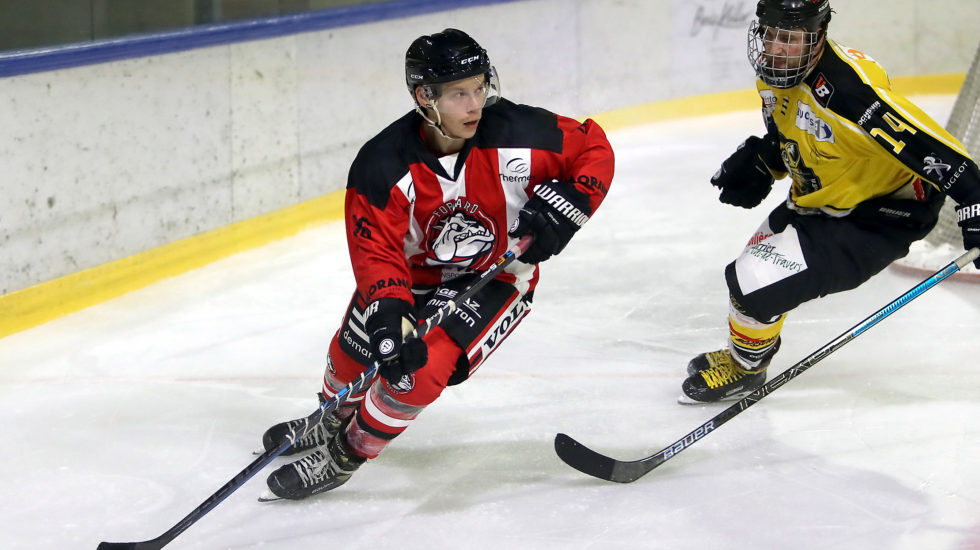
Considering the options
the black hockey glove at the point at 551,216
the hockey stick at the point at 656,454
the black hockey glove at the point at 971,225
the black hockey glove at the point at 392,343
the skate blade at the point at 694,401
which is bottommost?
the skate blade at the point at 694,401

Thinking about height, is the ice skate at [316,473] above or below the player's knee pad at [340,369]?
below

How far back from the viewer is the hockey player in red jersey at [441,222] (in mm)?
2293

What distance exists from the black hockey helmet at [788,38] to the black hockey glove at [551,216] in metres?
0.56

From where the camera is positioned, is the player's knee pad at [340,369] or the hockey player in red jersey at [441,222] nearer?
the hockey player in red jersey at [441,222]

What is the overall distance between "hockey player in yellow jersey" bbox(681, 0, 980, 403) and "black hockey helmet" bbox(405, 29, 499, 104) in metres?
0.72

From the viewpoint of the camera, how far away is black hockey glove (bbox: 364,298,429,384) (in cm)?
218

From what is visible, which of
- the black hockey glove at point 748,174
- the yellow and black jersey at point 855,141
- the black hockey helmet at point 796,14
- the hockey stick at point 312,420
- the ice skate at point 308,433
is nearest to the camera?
the hockey stick at point 312,420

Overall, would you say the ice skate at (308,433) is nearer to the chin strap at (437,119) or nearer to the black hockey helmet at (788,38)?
the chin strap at (437,119)

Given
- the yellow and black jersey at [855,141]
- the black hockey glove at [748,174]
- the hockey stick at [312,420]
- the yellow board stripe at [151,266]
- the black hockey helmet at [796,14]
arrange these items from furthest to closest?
1. the yellow board stripe at [151,266]
2. the black hockey glove at [748,174]
3. the black hockey helmet at [796,14]
4. the yellow and black jersey at [855,141]
5. the hockey stick at [312,420]

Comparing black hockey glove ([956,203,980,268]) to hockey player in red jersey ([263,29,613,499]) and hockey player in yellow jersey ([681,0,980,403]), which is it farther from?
hockey player in red jersey ([263,29,613,499])

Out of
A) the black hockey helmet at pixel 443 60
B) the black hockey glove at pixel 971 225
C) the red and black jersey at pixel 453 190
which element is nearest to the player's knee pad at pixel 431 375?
the red and black jersey at pixel 453 190

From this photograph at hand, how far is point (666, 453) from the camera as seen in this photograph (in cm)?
247

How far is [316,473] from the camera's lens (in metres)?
2.43

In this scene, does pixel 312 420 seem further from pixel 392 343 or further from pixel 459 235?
pixel 459 235
